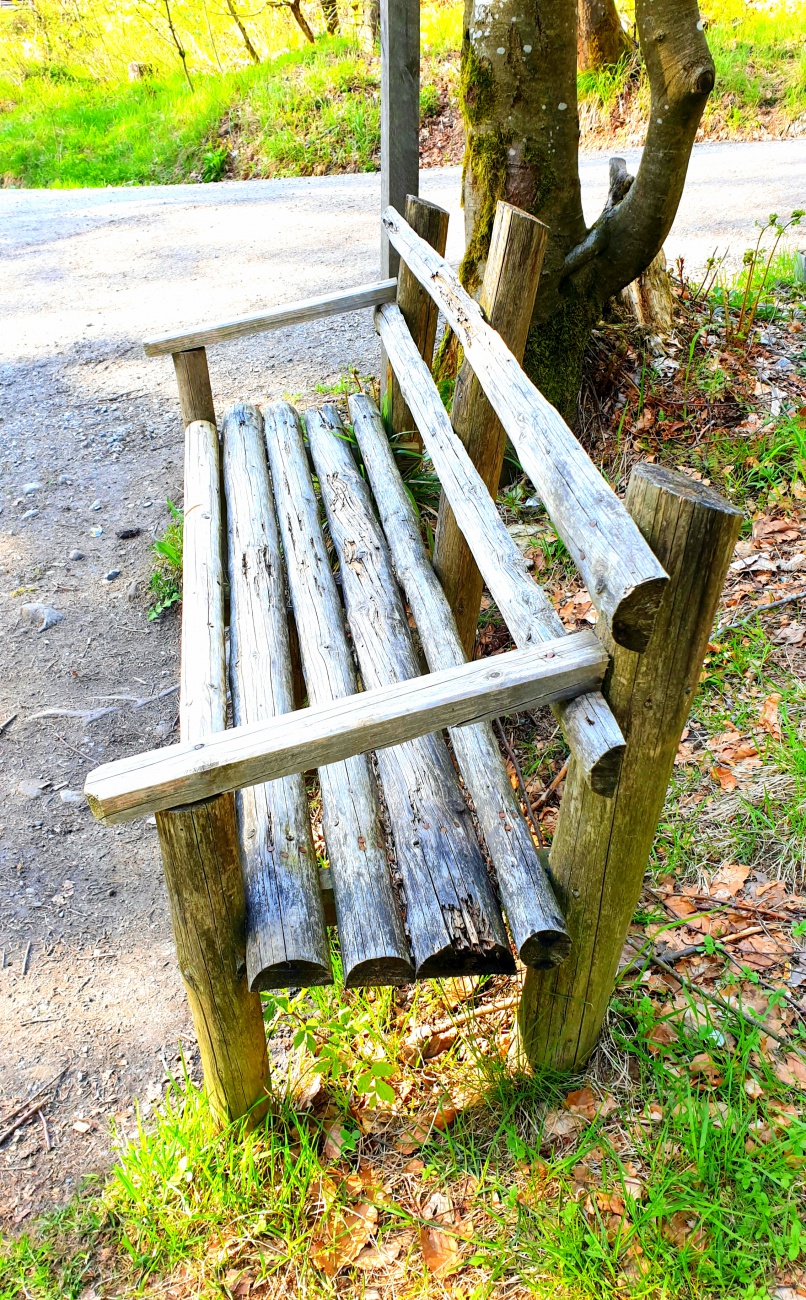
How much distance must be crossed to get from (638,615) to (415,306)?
246 centimetres

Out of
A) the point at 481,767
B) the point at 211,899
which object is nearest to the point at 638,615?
the point at 481,767

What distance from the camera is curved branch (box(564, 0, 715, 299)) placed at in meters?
3.34

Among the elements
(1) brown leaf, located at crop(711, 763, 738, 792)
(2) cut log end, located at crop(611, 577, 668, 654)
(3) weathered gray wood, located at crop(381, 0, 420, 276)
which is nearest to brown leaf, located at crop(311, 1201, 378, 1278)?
(2) cut log end, located at crop(611, 577, 668, 654)

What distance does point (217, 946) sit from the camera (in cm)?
179

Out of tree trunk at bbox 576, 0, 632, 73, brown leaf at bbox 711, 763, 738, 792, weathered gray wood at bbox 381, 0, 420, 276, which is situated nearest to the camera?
brown leaf at bbox 711, 763, 738, 792

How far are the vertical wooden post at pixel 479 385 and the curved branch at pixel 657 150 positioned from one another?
1048mm

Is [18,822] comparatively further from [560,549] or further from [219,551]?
[560,549]

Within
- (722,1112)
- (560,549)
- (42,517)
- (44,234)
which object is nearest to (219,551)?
(560,549)

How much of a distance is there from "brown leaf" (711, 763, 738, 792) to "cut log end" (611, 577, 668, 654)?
1.54 meters

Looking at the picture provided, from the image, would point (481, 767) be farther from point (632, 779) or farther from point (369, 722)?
point (369, 722)

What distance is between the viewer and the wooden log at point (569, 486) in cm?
145

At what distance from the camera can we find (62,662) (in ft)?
12.2

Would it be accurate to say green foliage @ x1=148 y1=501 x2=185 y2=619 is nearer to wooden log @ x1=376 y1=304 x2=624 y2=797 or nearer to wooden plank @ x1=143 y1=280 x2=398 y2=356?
wooden plank @ x1=143 y1=280 x2=398 y2=356

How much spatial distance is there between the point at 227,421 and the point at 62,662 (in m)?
1.27
